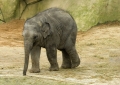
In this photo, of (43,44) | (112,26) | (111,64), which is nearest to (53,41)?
(43,44)

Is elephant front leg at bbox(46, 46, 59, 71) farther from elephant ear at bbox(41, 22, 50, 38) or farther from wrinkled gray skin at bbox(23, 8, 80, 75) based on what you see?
elephant ear at bbox(41, 22, 50, 38)

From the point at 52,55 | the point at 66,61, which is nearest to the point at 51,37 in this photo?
the point at 52,55

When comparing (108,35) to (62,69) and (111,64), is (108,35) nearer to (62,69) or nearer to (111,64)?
(111,64)

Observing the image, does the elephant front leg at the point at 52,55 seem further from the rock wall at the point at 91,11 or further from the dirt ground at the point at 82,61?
the rock wall at the point at 91,11

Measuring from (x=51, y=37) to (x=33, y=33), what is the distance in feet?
2.04

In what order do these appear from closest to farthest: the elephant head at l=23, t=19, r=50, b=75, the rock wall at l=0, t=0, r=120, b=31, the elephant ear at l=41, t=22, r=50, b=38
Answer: the elephant head at l=23, t=19, r=50, b=75
the elephant ear at l=41, t=22, r=50, b=38
the rock wall at l=0, t=0, r=120, b=31

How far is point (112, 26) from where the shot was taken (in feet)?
54.6

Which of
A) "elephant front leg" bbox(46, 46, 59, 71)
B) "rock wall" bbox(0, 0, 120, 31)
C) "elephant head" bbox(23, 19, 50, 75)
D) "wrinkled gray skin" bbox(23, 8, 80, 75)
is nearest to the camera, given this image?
"elephant head" bbox(23, 19, 50, 75)

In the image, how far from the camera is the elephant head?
693 cm

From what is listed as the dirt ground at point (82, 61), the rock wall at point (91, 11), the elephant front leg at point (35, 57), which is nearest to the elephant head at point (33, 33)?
the elephant front leg at point (35, 57)

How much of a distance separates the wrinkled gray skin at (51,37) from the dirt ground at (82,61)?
286 millimetres

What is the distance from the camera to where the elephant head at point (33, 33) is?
693cm

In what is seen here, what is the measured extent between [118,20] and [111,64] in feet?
→ 27.3

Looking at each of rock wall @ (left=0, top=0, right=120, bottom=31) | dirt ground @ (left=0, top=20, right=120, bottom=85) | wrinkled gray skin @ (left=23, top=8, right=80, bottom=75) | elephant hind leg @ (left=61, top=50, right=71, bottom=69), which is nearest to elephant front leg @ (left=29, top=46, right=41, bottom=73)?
wrinkled gray skin @ (left=23, top=8, right=80, bottom=75)
